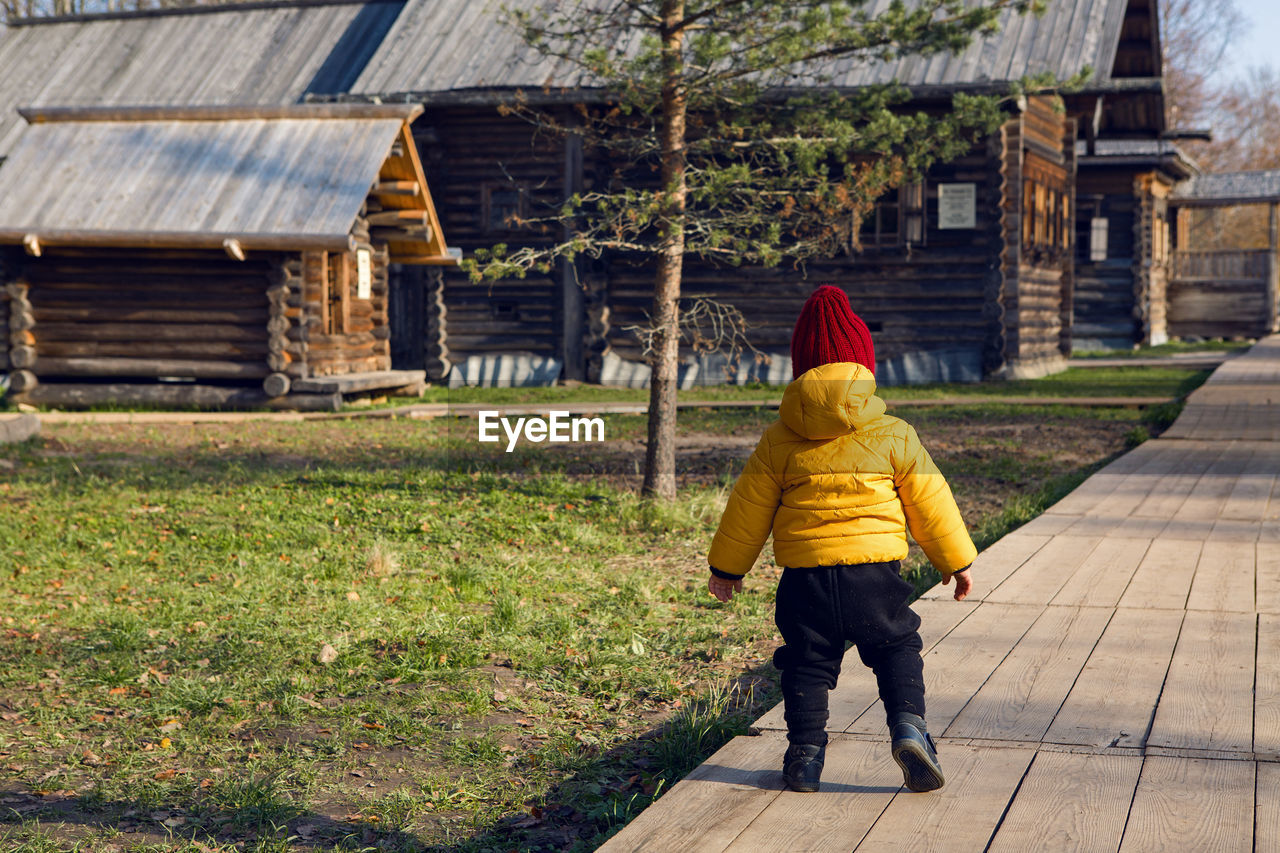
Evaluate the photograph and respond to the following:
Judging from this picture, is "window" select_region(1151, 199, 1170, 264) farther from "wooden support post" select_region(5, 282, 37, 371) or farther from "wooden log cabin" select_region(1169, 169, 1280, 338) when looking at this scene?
"wooden support post" select_region(5, 282, 37, 371)

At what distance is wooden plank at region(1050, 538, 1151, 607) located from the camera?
5.32m

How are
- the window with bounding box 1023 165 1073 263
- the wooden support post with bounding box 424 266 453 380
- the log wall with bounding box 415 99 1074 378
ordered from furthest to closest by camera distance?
the wooden support post with bounding box 424 266 453 380 → the window with bounding box 1023 165 1073 263 → the log wall with bounding box 415 99 1074 378

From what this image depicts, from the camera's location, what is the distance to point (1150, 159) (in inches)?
1097

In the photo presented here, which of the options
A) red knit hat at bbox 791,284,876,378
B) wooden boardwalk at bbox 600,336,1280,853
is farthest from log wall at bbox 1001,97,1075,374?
red knit hat at bbox 791,284,876,378

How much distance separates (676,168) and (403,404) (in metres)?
9.60

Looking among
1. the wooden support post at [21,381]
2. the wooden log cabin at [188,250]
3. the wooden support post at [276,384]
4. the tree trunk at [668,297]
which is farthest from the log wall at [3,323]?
the tree trunk at [668,297]

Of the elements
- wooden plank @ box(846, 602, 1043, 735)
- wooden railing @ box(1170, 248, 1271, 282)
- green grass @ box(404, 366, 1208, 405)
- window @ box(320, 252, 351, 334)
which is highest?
wooden railing @ box(1170, 248, 1271, 282)

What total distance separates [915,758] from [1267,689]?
1.53 m

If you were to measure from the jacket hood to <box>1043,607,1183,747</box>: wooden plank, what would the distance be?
1077 mm

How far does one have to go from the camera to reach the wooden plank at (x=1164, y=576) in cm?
525

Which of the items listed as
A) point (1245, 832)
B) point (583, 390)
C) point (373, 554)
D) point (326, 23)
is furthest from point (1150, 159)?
point (1245, 832)

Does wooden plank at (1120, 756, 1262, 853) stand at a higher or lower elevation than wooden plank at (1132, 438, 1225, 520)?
lower

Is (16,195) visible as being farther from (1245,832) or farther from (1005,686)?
(1245,832)

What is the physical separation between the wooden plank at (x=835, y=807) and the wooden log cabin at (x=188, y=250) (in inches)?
502
